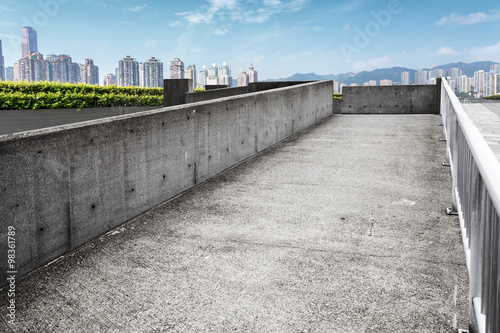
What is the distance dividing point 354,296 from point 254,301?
83cm

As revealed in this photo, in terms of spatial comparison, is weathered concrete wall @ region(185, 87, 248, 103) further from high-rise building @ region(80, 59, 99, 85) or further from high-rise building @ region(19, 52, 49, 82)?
high-rise building @ region(80, 59, 99, 85)

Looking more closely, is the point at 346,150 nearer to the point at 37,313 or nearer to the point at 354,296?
the point at 354,296

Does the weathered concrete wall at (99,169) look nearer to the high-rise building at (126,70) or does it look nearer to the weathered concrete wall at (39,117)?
the weathered concrete wall at (39,117)

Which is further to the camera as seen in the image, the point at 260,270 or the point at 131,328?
the point at 260,270

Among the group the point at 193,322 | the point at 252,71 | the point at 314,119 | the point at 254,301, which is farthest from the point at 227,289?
the point at 252,71

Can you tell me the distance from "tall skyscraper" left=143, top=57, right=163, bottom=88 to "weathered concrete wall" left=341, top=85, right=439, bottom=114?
10143 cm

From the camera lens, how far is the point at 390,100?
21016 mm

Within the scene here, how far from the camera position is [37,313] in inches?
135

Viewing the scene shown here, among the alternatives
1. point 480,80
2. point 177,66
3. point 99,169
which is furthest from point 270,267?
point 480,80

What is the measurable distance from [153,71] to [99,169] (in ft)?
401

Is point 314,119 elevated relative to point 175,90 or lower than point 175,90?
lower

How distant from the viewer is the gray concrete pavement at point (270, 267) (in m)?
3.35

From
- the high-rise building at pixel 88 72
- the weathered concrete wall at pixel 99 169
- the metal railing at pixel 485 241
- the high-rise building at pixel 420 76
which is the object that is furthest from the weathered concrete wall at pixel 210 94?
the high-rise building at pixel 88 72

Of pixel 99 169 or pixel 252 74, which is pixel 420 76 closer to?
pixel 252 74
